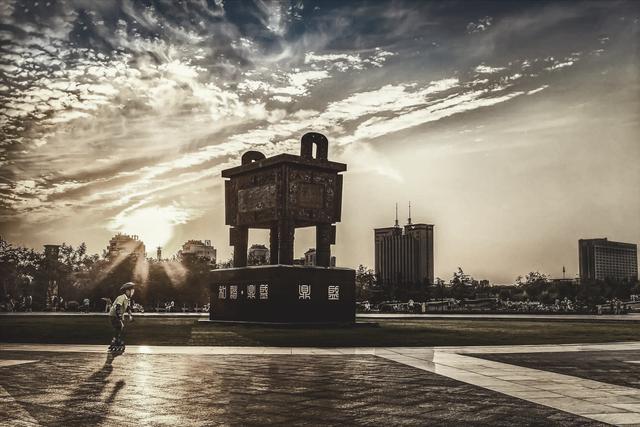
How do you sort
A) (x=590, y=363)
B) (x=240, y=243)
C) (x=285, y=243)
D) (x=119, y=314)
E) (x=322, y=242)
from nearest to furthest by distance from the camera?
(x=590, y=363) → (x=119, y=314) → (x=285, y=243) → (x=322, y=242) → (x=240, y=243)

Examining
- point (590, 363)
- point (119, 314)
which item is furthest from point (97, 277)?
point (590, 363)

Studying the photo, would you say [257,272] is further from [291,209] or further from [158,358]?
[158,358]

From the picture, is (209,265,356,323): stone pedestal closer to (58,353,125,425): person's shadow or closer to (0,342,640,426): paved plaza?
(0,342,640,426): paved plaza

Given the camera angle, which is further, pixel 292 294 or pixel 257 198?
pixel 257 198

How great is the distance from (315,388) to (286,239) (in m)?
22.7

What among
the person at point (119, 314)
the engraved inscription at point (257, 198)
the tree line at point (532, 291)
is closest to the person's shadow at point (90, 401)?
the person at point (119, 314)

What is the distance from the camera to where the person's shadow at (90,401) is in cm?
759

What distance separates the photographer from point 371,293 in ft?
430

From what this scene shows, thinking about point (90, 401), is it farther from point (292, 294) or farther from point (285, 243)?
point (285, 243)

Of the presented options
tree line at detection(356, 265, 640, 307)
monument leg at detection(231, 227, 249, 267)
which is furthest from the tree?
monument leg at detection(231, 227, 249, 267)

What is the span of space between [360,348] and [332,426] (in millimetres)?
11425

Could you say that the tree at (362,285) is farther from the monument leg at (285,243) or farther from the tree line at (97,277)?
the monument leg at (285,243)

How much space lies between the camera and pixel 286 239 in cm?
3278

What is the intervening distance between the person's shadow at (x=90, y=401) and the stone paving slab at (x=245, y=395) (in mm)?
13
